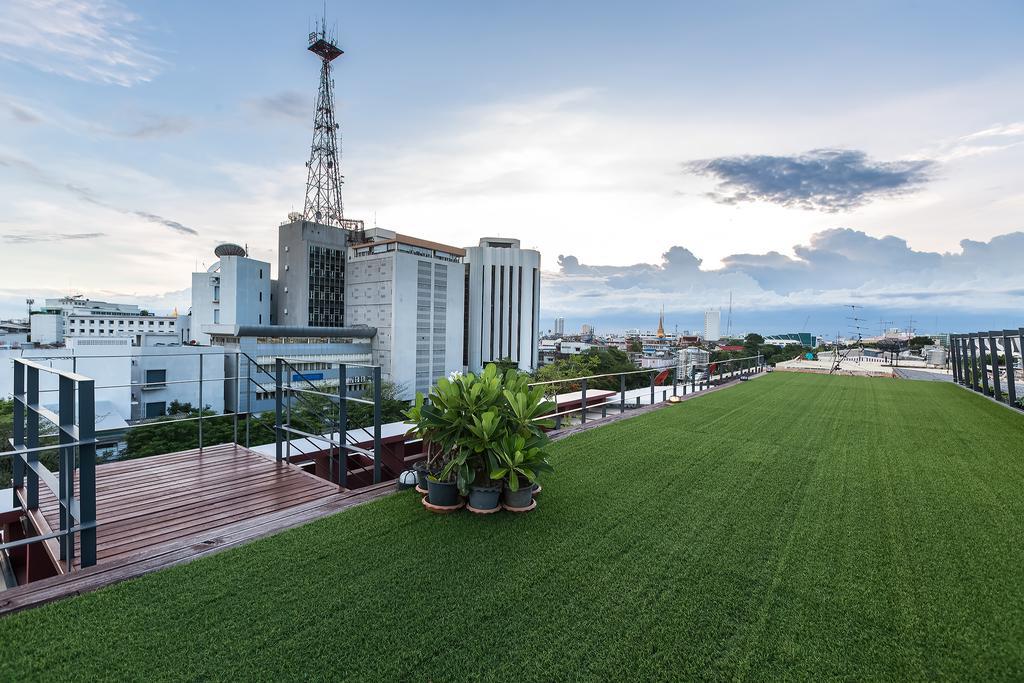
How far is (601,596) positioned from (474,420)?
1.45 meters

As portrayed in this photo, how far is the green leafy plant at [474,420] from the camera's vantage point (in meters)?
3.34

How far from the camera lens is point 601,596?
7.63 feet

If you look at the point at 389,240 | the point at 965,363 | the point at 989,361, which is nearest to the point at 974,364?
the point at 989,361

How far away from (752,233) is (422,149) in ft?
46.0

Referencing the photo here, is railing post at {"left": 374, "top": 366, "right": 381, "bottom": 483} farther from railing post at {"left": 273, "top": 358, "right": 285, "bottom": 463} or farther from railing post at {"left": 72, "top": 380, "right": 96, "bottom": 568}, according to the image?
railing post at {"left": 72, "top": 380, "right": 96, "bottom": 568}

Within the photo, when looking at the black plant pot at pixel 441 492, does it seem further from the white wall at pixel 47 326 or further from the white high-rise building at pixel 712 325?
the white high-rise building at pixel 712 325

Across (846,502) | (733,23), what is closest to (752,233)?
(733,23)

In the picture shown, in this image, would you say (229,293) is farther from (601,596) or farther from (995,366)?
(995,366)

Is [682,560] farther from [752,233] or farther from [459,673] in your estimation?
[752,233]

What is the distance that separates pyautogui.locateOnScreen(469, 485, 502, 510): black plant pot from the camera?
336 centimetres

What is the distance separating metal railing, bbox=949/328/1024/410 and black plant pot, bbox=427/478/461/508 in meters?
11.5

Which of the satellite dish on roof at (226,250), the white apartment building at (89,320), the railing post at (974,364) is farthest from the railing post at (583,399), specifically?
the white apartment building at (89,320)

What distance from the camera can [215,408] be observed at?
123 ft

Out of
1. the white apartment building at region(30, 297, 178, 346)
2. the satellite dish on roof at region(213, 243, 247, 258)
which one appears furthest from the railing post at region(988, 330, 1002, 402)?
the white apartment building at region(30, 297, 178, 346)
